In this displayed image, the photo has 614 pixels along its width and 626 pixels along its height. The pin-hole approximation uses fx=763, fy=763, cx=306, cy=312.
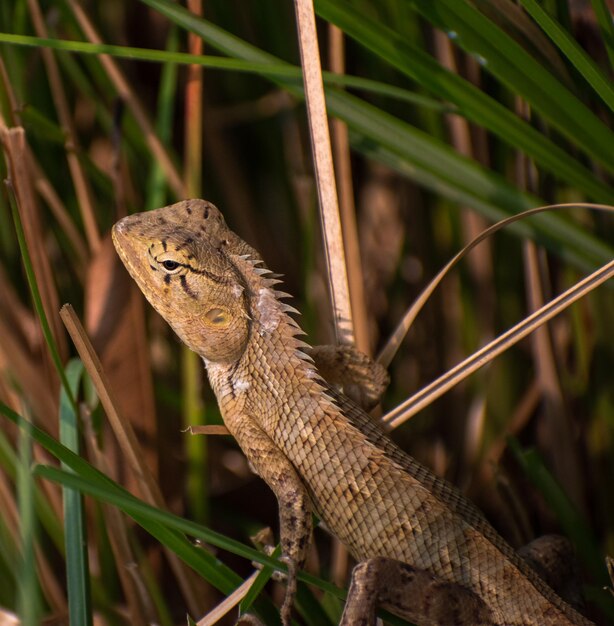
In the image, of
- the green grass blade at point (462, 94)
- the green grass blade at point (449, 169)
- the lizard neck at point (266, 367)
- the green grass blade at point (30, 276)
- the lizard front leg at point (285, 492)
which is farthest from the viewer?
the green grass blade at point (449, 169)

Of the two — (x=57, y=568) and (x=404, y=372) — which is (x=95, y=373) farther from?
(x=404, y=372)

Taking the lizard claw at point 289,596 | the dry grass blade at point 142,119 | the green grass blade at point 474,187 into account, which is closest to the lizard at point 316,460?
the lizard claw at point 289,596

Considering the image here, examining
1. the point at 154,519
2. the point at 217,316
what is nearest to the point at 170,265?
the point at 217,316

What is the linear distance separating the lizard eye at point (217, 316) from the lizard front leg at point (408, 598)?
1.18m

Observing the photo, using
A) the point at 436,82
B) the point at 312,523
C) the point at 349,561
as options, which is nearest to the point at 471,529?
the point at 312,523

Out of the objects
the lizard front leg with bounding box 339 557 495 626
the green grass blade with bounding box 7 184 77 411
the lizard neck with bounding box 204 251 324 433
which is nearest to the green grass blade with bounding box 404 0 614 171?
the lizard neck with bounding box 204 251 324 433

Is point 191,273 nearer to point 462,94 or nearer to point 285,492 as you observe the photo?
point 285,492

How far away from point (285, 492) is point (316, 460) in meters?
0.18

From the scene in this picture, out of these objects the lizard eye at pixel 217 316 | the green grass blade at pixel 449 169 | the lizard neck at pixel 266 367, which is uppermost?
the green grass blade at pixel 449 169

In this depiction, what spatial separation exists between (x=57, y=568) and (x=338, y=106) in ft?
9.83

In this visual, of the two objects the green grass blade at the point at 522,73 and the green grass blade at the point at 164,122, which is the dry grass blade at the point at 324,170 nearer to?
the green grass blade at the point at 522,73

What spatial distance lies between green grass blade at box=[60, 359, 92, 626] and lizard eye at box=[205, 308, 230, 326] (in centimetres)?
68

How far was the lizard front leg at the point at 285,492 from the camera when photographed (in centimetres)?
276

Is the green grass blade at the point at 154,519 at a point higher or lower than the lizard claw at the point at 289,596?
higher
